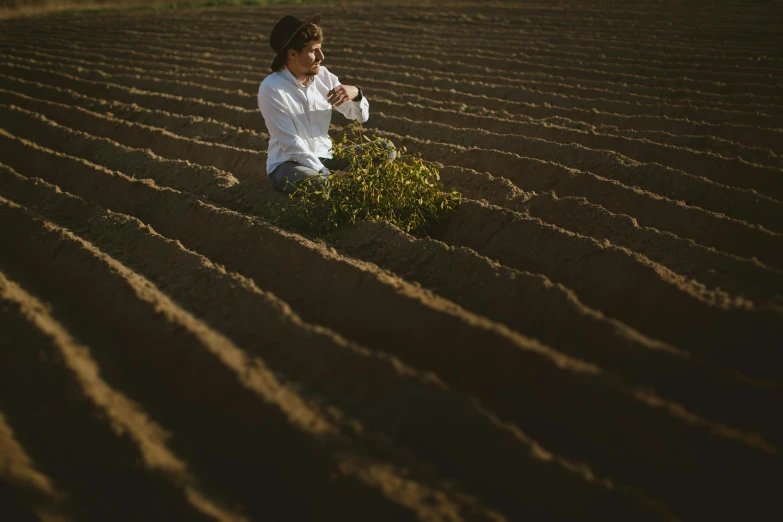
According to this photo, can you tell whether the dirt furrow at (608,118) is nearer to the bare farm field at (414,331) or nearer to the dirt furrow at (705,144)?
the bare farm field at (414,331)

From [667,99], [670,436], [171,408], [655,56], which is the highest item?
[655,56]

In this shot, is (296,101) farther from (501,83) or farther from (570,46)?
(570,46)

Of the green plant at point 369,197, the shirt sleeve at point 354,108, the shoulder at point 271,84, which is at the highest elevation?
the shirt sleeve at point 354,108

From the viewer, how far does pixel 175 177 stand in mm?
3486

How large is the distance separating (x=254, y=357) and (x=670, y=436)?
1.27 meters

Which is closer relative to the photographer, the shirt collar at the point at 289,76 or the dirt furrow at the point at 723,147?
the shirt collar at the point at 289,76

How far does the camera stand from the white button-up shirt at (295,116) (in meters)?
2.90

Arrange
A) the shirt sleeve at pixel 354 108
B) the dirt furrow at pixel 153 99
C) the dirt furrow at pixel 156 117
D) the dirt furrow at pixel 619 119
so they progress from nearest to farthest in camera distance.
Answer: the shirt sleeve at pixel 354 108, the dirt furrow at pixel 619 119, the dirt furrow at pixel 156 117, the dirt furrow at pixel 153 99

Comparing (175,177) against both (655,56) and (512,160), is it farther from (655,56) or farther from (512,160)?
(655,56)

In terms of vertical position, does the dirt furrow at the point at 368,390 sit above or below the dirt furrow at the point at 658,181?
below

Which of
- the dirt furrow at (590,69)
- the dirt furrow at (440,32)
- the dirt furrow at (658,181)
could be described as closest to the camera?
the dirt furrow at (658,181)

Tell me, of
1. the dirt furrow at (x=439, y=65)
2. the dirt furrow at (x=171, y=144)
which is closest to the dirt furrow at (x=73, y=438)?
the dirt furrow at (x=171, y=144)

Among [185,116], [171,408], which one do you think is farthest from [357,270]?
[185,116]

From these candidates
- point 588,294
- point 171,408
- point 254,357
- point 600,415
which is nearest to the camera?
point 600,415
